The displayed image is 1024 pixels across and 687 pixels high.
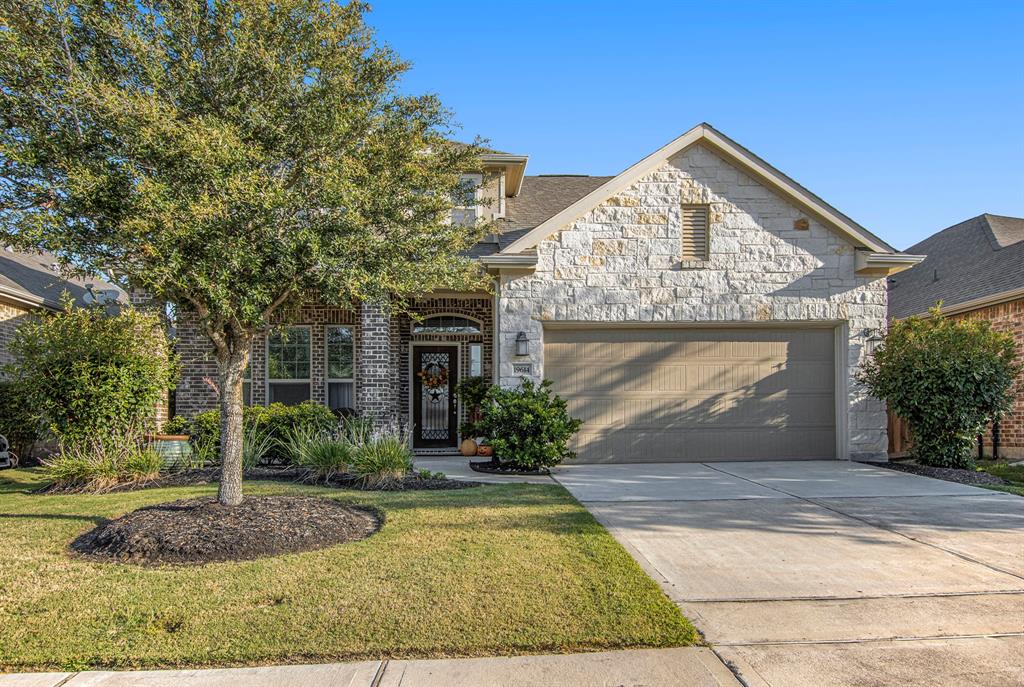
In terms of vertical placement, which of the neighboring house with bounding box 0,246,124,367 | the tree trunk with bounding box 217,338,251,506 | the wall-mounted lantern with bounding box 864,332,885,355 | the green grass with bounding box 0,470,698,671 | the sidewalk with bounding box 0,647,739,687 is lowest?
the sidewalk with bounding box 0,647,739,687

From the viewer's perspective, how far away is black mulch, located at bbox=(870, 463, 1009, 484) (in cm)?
999

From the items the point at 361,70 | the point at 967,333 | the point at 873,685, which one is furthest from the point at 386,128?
the point at 967,333

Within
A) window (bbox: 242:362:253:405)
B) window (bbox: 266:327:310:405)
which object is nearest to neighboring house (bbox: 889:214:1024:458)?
window (bbox: 266:327:310:405)

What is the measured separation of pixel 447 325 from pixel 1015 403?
429 inches

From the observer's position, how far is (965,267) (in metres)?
16.2

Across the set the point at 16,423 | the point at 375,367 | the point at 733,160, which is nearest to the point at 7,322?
the point at 16,423

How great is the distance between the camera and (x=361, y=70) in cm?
670

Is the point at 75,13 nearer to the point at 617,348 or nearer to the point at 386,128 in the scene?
the point at 386,128

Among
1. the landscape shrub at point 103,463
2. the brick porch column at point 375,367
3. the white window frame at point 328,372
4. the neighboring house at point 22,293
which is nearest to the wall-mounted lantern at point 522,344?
the brick porch column at point 375,367

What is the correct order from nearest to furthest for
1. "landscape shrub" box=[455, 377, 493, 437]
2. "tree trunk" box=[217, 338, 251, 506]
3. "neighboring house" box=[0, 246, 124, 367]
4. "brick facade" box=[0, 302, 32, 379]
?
"tree trunk" box=[217, 338, 251, 506]
"landscape shrub" box=[455, 377, 493, 437]
"neighboring house" box=[0, 246, 124, 367]
"brick facade" box=[0, 302, 32, 379]

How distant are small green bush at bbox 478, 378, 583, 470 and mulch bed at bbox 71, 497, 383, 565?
3700 millimetres

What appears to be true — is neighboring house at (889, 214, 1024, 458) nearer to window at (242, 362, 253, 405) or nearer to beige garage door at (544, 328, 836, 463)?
beige garage door at (544, 328, 836, 463)

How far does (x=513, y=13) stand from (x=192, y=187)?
7360 mm

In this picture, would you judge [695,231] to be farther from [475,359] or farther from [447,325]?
[447,325]
